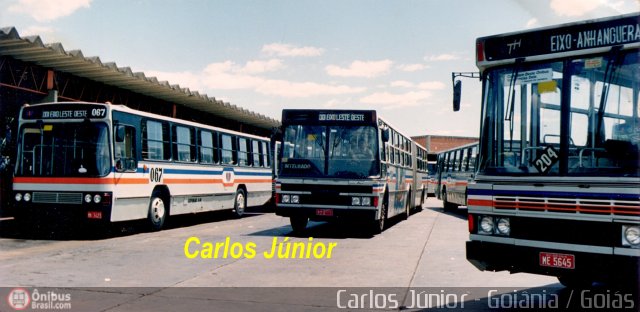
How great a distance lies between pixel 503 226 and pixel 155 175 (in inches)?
392

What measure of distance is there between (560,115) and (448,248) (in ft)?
20.8

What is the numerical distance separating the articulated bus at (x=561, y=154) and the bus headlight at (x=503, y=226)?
11 mm

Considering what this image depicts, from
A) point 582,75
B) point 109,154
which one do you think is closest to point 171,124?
point 109,154

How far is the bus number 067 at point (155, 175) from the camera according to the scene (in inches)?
559

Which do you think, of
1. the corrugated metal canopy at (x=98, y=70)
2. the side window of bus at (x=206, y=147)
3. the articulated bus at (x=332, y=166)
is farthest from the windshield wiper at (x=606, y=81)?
the corrugated metal canopy at (x=98, y=70)

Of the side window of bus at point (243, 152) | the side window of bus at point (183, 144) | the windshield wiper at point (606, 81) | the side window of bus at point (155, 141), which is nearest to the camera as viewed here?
the windshield wiper at point (606, 81)

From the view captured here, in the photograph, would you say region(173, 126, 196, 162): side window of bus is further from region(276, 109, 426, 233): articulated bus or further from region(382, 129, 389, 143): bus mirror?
region(382, 129, 389, 143): bus mirror

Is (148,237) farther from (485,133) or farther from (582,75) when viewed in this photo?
(582,75)

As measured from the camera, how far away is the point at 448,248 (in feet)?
39.3

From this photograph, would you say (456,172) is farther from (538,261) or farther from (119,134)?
(538,261)

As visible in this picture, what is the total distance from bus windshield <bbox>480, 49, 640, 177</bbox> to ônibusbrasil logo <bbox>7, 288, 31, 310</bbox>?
5.12 metres

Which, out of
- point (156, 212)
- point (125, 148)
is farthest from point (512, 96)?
point (156, 212)

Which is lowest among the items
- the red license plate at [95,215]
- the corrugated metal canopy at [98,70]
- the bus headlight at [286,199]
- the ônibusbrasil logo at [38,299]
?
the ônibusbrasil logo at [38,299]

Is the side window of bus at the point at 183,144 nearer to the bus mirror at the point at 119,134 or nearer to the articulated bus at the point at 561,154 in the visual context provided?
the bus mirror at the point at 119,134
